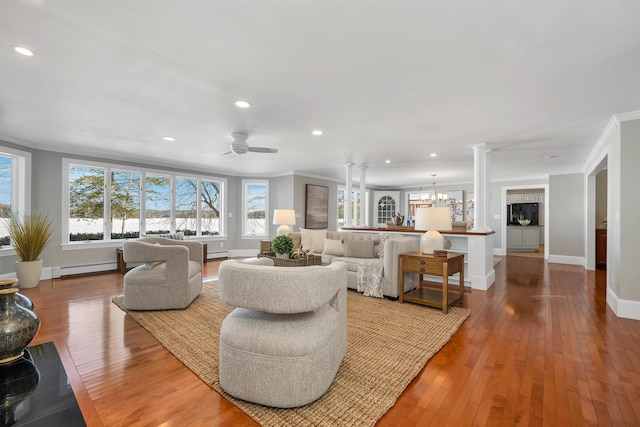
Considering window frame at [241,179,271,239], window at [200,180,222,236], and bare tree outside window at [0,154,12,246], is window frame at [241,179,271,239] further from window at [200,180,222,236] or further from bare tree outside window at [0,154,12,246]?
bare tree outside window at [0,154,12,246]

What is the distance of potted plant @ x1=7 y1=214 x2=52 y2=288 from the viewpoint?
4.58 metres

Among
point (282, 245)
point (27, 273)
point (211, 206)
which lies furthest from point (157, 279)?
point (211, 206)

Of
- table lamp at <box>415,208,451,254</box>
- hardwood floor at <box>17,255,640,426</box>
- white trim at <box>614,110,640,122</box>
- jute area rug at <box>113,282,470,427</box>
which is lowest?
hardwood floor at <box>17,255,640,426</box>

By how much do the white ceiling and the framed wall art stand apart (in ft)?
12.8

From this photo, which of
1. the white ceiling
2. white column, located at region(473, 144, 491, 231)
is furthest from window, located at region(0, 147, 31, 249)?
white column, located at region(473, 144, 491, 231)

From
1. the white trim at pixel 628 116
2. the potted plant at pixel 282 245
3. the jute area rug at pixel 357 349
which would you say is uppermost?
the white trim at pixel 628 116

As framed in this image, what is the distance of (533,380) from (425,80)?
2512 mm

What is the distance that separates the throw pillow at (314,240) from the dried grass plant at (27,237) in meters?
4.31

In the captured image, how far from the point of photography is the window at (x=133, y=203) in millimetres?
5773

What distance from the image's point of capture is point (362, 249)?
484 centimetres

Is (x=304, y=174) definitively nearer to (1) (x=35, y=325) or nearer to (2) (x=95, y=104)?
(2) (x=95, y=104)

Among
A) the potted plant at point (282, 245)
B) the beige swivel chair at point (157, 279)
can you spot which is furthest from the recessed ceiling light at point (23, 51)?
the potted plant at point (282, 245)

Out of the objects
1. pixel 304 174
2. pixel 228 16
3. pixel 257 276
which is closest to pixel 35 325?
pixel 257 276

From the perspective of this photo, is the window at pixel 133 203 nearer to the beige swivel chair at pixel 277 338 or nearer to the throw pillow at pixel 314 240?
the throw pillow at pixel 314 240
